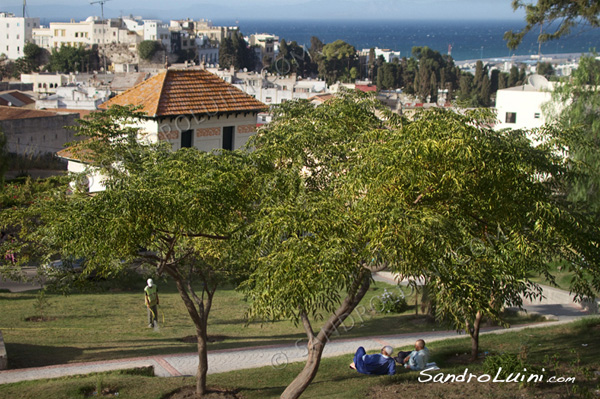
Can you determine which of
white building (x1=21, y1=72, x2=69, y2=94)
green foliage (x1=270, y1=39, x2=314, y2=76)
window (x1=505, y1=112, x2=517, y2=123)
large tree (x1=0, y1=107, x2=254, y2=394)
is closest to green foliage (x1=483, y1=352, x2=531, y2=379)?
large tree (x1=0, y1=107, x2=254, y2=394)

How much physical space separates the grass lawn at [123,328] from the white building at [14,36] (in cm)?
15848

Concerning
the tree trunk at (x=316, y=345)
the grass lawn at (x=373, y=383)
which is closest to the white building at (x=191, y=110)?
the grass lawn at (x=373, y=383)

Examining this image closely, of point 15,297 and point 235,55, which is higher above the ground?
point 235,55

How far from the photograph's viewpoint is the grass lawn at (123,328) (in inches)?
519

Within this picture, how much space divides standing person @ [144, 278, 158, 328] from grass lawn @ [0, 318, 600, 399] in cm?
344

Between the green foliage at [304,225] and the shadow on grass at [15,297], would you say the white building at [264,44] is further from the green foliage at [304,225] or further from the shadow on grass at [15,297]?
the green foliage at [304,225]

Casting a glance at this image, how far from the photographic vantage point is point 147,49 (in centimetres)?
15288

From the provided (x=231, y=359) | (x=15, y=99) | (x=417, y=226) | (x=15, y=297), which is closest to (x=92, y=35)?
(x=15, y=99)

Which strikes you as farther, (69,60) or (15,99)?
(69,60)

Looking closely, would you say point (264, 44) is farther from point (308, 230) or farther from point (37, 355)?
point (308, 230)

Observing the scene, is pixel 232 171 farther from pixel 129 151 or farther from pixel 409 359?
pixel 409 359

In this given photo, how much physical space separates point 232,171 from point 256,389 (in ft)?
12.0

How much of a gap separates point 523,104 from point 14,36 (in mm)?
149516

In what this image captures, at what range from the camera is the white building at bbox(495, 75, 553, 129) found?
4003 centimetres
